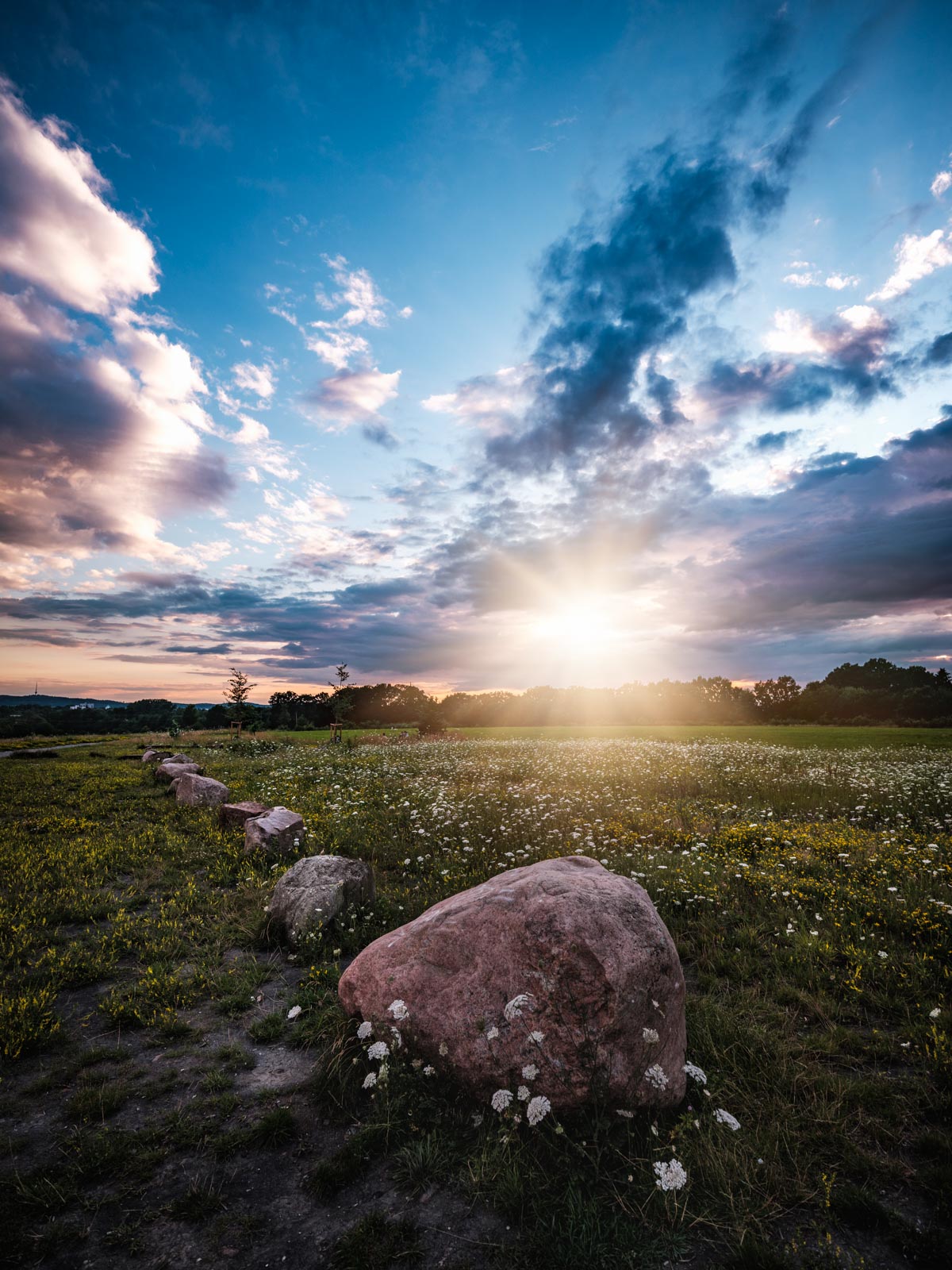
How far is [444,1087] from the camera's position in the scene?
4578mm

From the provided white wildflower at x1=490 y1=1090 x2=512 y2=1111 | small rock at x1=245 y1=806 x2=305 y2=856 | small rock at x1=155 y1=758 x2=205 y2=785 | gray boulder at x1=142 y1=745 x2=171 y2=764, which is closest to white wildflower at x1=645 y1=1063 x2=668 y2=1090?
white wildflower at x1=490 y1=1090 x2=512 y2=1111

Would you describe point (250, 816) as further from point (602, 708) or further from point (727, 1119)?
point (602, 708)

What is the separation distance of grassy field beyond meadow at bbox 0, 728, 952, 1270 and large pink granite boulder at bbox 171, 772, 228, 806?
176 inches

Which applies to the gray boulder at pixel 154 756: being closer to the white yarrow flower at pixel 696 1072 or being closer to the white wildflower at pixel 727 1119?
the white yarrow flower at pixel 696 1072

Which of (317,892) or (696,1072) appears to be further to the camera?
(317,892)

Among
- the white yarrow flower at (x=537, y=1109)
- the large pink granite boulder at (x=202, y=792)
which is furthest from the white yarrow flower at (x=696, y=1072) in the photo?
the large pink granite boulder at (x=202, y=792)

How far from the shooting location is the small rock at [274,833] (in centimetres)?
1118

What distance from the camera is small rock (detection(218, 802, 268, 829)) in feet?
44.2

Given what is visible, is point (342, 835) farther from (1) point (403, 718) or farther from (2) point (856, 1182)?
(1) point (403, 718)

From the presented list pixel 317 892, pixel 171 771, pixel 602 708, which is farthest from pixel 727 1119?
pixel 602 708

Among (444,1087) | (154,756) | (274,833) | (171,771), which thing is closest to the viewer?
(444,1087)

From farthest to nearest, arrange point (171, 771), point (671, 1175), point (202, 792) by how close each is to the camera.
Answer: point (171, 771), point (202, 792), point (671, 1175)

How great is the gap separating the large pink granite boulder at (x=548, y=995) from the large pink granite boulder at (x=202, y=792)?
1291 cm

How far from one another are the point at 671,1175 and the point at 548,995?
4.24 ft
